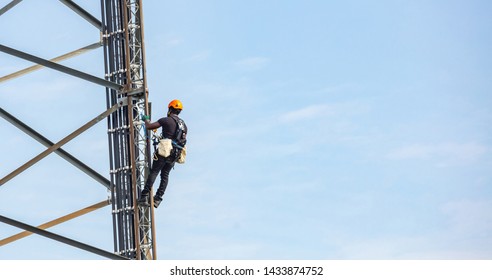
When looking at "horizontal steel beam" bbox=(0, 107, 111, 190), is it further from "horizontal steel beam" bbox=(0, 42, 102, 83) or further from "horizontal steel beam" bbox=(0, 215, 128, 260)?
"horizontal steel beam" bbox=(0, 42, 102, 83)

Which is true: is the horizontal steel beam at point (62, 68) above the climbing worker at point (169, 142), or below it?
above

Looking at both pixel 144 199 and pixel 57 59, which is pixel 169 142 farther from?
pixel 57 59

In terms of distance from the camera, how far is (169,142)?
28406 mm

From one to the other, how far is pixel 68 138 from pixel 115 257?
293 cm

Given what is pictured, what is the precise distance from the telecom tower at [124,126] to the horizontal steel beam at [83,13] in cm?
44

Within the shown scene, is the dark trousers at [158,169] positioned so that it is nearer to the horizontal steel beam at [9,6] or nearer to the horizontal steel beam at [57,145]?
the horizontal steel beam at [57,145]

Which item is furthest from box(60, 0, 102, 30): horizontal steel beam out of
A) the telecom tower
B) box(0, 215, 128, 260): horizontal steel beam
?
box(0, 215, 128, 260): horizontal steel beam

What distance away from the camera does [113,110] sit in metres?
29.0

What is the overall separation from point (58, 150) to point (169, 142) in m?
3.11

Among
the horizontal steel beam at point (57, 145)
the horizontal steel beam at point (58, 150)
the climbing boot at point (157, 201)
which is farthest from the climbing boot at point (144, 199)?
the horizontal steel beam at point (57, 145)

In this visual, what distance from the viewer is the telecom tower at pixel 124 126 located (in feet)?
94.3

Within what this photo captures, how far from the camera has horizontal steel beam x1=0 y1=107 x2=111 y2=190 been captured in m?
29.8
